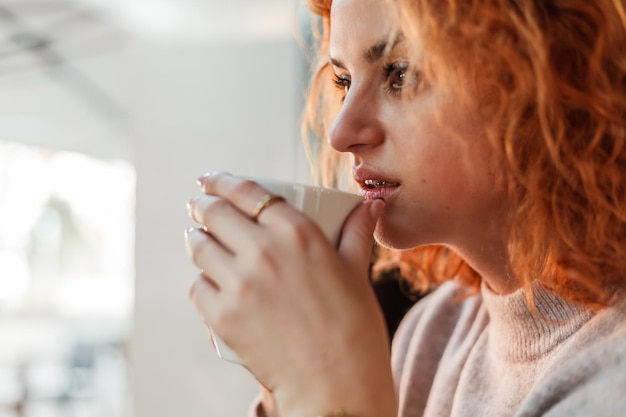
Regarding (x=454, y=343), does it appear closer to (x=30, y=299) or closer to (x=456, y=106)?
(x=456, y=106)

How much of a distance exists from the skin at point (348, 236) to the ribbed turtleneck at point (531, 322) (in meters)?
0.11

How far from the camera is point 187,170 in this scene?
6.33 ft

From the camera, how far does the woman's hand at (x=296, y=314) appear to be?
569 millimetres

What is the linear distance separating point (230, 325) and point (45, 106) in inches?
160

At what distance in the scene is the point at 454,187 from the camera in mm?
691

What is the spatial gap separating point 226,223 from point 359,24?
25cm

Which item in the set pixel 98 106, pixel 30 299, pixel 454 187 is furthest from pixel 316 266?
pixel 30 299

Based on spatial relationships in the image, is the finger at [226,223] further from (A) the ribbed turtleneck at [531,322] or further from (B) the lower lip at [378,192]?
(A) the ribbed turtleneck at [531,322]

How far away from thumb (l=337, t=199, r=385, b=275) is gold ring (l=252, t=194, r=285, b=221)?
0.07 metres

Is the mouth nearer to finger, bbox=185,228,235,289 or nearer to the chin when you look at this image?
the chin

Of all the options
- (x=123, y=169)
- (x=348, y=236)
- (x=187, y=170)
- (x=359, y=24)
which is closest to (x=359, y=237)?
(x=348, y=236)

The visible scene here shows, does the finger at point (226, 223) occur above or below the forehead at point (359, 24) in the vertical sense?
below

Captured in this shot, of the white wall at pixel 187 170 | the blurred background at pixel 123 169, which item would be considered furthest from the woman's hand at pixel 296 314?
the white wall at pixel 187 170

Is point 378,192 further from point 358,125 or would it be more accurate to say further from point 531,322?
point 531,322
